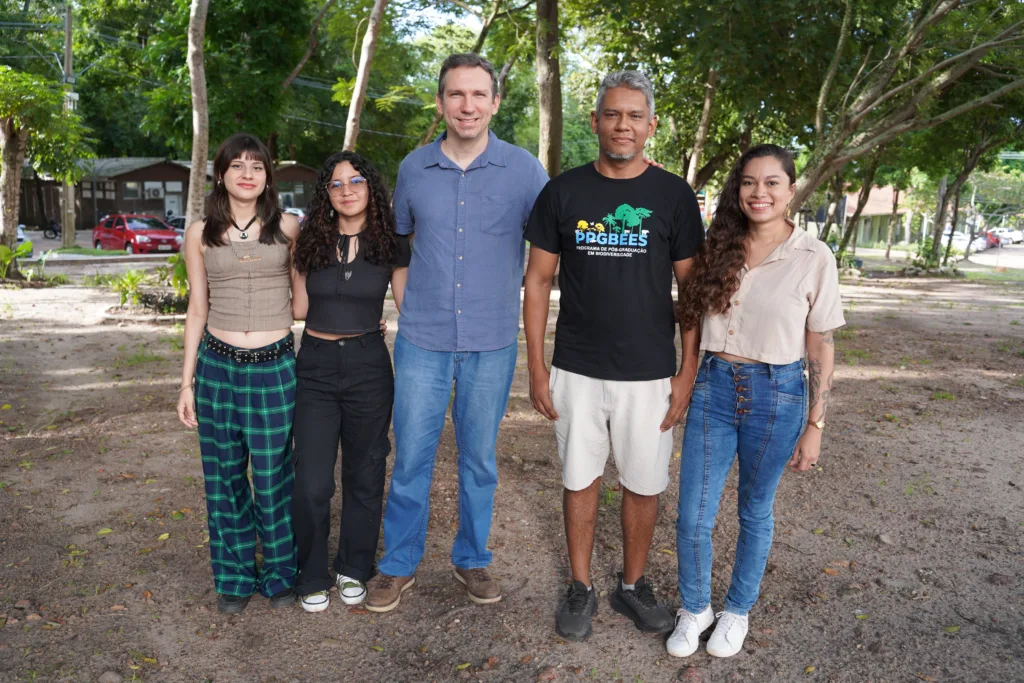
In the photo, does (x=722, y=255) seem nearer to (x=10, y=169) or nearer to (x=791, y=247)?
(x=791, y=247)

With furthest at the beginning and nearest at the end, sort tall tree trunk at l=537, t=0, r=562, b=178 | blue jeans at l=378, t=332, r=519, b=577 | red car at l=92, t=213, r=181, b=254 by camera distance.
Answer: red car at l=92, t=213, r=181, b=254, tall tree trunk at l=537, t=0, r=562, b=178, blue jeans at l=378, t=332, r=519, b=577

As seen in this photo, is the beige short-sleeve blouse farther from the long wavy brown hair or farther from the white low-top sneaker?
the long wavy brown hair

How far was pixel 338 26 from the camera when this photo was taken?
585 inches

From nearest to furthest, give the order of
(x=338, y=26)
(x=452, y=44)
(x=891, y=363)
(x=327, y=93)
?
1. (x=891, y=363)
2. (x=338, y=26)
3. (x=452, y=44)
4. (x=327, y=93)

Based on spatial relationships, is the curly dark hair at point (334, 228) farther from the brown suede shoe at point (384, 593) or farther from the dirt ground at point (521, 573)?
the dirt ground at point (521, 573)

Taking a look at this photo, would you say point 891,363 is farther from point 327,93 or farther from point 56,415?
point 327,93

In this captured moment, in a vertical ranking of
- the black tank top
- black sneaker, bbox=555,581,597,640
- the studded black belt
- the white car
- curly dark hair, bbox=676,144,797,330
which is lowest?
black sneaker, bbox=555,581,597,640

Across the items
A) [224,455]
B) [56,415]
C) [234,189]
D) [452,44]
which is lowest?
[56,415]

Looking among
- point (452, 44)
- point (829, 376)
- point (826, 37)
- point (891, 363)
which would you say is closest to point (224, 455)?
point (829, 376)

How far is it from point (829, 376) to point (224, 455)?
2.42 meters

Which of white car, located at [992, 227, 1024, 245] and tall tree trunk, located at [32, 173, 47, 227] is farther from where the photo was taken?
white car, located at [992, 227, 1024, 245]

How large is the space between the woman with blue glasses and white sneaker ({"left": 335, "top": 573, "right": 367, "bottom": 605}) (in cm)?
12

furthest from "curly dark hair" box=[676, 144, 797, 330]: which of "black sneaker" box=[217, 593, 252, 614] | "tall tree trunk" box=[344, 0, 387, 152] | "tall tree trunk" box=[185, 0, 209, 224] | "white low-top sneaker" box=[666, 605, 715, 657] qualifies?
"tall tree trunk" box=[185, 0, 209, 224]

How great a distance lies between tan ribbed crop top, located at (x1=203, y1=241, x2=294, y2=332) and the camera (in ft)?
10.8
